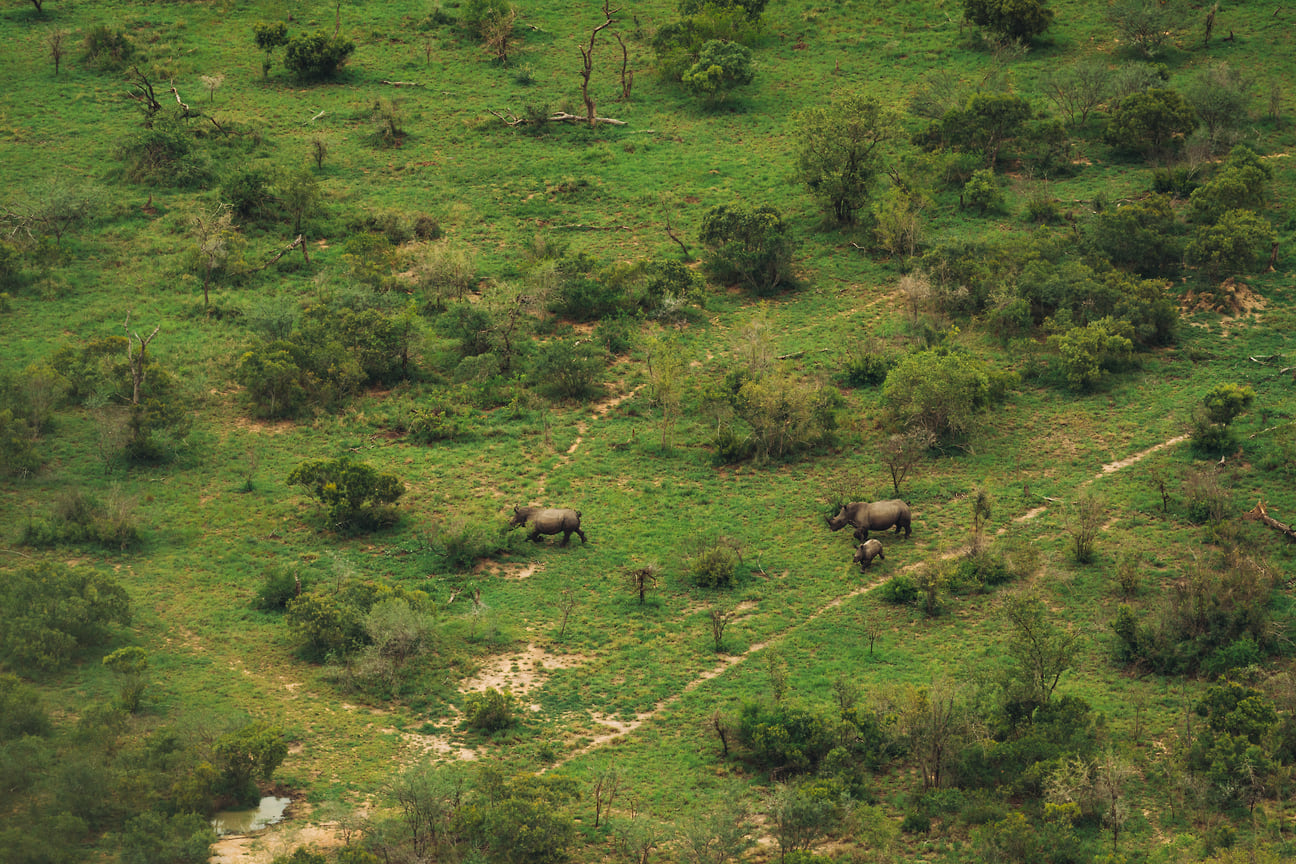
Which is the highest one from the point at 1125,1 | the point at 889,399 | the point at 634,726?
the point at 1125,1

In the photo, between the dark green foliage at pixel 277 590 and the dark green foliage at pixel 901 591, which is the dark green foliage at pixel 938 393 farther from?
the dark green foliage at pixel 277 590

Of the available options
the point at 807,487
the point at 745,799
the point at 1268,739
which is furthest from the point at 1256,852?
the point at 807,487

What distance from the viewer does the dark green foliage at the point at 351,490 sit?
35531mm

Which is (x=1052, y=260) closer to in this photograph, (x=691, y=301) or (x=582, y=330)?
(x=691, y=301)

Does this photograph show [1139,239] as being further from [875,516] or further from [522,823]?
[522,823]

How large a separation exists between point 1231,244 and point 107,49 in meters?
42.7

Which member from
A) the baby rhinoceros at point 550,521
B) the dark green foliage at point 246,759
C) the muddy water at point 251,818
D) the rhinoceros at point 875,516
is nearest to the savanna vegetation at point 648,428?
the dark green foliage at point 246,759

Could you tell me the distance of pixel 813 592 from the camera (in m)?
33.8

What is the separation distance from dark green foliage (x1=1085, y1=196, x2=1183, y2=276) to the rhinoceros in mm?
13564

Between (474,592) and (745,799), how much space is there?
9.07 meters

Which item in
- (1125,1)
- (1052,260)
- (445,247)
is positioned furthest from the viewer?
(1125,1)

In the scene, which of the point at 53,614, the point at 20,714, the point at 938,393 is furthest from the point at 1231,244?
the point at 20,714

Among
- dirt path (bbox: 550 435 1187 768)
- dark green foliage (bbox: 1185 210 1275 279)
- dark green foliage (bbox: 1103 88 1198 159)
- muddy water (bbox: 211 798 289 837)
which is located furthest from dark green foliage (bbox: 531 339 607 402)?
dark green foliage (bbox: 1103 88 1198 159)

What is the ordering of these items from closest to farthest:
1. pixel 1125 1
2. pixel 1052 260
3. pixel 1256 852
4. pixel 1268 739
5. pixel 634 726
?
pixel 1256 852 → pixel 1268 739 → pixel 634 726 → pixel 1052 260 → pixel 1125 1
